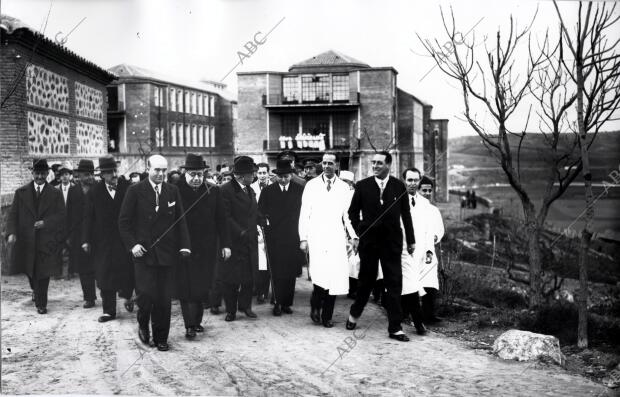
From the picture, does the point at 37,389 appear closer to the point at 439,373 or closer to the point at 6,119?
the point at 439,373

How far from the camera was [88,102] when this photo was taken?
11.7 m

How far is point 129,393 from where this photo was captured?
187 inches

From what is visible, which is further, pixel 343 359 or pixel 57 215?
pixel 57 215

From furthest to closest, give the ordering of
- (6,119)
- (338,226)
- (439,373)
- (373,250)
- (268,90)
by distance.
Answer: (268,90) < (6,119) < (338,226) < (373,250) < (439,373)

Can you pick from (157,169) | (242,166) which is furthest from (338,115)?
(157,169)

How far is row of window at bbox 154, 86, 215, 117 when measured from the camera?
10398 mm

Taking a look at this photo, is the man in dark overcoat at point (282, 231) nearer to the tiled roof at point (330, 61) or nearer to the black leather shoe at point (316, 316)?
the black leather shoe at point (316, 316)

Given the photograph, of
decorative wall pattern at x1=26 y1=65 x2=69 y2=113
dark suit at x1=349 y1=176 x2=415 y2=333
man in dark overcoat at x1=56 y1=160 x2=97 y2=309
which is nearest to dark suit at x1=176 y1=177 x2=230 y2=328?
dark suit at x1=349 y1=176 x2=415 y2=333

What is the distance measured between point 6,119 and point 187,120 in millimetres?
3777

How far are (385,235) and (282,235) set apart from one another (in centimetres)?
174

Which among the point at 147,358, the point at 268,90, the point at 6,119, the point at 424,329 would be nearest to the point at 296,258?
the point at 424,329

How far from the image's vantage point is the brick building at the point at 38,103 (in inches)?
319

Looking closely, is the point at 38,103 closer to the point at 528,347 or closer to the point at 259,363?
the point at 259,363

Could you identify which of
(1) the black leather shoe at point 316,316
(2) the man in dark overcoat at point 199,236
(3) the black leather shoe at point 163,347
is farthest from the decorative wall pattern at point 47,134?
(1) the black leather shoe at point 316,316
